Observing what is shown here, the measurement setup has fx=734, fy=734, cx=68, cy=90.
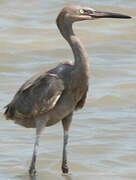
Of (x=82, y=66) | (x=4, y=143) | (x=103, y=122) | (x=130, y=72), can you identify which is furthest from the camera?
(x=130, y=72)

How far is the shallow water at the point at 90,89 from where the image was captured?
370 inches

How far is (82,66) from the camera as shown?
829 centimetres

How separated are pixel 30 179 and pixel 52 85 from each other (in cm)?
130

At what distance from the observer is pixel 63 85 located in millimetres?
8336

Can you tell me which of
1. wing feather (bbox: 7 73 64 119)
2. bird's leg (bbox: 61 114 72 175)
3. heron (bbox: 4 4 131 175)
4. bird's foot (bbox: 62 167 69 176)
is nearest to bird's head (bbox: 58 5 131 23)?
heron (bbox: 4 4 131 175)

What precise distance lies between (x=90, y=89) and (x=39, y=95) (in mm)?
3755

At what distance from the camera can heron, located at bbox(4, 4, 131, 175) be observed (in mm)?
8312

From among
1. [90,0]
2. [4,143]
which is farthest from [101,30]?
[4,143]

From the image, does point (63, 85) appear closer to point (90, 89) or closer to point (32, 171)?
point (32, 171)

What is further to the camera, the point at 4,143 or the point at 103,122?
the point at 103,122

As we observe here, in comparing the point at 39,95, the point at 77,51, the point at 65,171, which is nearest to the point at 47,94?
the point at 39,95

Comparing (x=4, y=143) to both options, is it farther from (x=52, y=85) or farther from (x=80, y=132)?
(x=52, y=85)

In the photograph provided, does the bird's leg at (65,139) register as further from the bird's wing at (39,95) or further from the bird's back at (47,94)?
the bird's wing at (39,95)

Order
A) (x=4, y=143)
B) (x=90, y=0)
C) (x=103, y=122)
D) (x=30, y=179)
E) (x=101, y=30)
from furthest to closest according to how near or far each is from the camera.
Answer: (x=90, y=0)
(x=101, y=30)
(x=103, y=122)
(x=4, y=143)
(x=30, y=179)
